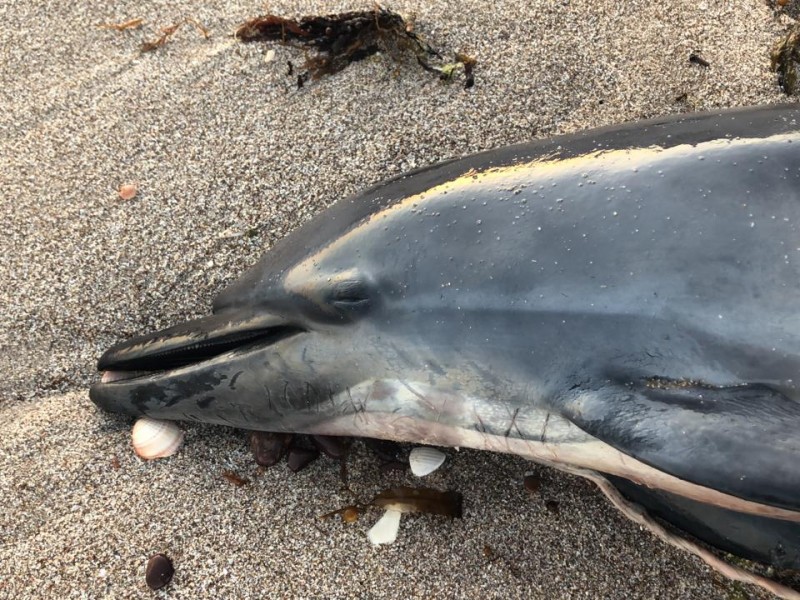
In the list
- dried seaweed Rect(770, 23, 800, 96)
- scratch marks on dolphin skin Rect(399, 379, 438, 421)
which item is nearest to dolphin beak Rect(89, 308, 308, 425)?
scratch marks on dolphin skin Rect(399, 379, 438, 421)

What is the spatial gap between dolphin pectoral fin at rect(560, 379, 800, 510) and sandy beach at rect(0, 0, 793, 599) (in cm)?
90

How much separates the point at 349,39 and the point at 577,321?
6.72ft

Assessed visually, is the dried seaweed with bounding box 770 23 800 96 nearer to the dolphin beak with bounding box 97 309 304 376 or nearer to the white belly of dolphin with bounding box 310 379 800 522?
the white belly of dolphin with bounding box 310 379 800 522

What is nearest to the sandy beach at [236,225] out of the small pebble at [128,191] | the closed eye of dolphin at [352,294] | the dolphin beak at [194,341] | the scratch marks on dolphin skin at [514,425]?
the small pebble at [128,191]

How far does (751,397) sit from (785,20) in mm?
2587

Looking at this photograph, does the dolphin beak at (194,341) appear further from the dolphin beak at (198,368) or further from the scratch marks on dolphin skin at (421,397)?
the scratch marks on dolphin skin at (421,397)

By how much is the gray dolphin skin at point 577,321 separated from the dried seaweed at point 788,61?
4.59ft

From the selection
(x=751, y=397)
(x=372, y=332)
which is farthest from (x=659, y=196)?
(x=372, y=332)

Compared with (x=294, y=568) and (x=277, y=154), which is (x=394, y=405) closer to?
(x=294, y=568)

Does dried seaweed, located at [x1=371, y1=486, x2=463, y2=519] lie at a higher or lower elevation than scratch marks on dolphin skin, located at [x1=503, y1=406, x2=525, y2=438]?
lower

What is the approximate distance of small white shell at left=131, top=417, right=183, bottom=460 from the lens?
8.45ft

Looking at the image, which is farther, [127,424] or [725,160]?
[127,424]

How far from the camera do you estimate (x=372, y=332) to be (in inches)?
79.4

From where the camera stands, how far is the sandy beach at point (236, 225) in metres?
2.40
